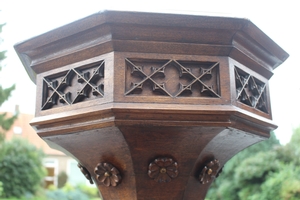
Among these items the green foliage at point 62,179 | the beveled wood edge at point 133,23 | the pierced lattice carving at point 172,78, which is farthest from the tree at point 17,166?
the pierced lattice carving at point 172,78

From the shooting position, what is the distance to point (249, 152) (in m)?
10.9

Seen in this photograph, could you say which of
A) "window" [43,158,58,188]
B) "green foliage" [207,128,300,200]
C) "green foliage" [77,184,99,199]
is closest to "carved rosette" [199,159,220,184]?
"green foliage" [207,128,300,200]

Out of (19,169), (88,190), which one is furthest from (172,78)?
(88,190)

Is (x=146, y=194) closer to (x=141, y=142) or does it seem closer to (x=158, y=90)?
(x=141, y=142)

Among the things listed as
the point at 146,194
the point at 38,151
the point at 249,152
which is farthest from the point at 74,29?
the point at 38,151

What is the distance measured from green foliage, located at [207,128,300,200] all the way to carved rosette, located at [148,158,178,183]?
16.1ft

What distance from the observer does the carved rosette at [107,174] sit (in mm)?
1257

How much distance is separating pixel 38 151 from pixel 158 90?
1351 centimetres

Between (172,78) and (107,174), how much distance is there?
0.43 metres

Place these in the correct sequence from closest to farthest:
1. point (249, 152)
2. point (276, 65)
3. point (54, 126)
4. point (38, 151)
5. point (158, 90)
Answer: point (158, 90) → point (54, 126) → point (276, 65) → point (249, 152) → point (38, 151)

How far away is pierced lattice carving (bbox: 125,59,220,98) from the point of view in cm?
112

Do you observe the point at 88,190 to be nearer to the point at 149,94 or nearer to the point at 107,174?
the point at 107,174

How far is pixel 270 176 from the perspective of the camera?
6980 mm

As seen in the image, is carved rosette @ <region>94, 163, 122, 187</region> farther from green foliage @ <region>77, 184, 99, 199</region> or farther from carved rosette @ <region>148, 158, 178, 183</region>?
green foliage @ <region>77, 184, 99, 199</region>
